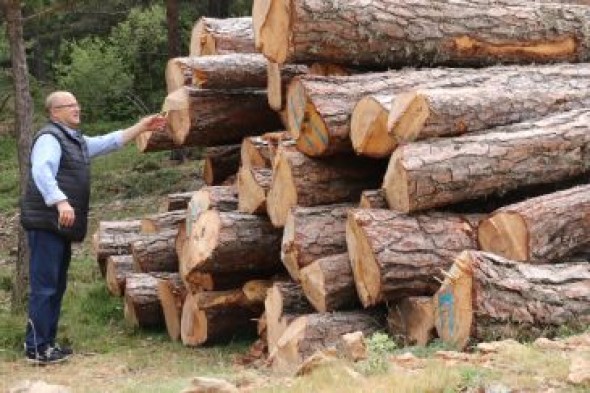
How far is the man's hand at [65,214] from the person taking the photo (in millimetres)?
7141

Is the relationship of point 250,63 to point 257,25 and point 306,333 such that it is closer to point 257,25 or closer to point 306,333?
point 257,25

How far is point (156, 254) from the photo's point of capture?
924 centimetres

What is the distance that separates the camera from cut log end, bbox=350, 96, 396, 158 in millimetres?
6703

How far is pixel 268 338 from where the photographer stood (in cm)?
733

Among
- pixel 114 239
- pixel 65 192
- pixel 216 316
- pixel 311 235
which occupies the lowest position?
pixel 216 316

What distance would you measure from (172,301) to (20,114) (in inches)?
94.8

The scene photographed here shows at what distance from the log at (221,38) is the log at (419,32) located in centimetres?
172

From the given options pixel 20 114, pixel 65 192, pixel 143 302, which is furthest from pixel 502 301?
pixel 20 114

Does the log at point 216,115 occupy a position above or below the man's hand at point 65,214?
above

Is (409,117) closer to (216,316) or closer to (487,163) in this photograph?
(487,163)

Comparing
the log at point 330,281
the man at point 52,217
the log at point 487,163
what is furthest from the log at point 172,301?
the log at point 487,163

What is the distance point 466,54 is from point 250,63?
6.27 ft

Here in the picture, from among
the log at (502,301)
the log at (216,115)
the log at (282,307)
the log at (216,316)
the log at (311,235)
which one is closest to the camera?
the log at (502,301)

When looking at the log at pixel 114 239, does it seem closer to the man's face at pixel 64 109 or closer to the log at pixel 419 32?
the man's face at pixel 64 109
